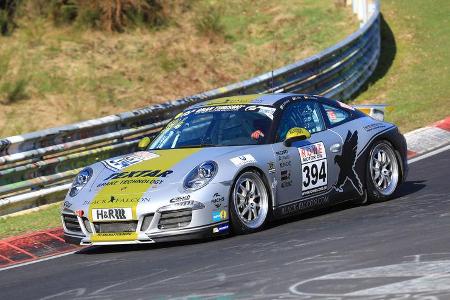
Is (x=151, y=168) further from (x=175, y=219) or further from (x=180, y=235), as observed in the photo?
(x=180, y=235)

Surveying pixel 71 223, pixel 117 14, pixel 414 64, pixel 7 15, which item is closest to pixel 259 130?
pixel 71 223

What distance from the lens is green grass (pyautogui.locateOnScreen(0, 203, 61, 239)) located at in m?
11.8

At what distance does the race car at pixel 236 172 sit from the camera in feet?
32.6

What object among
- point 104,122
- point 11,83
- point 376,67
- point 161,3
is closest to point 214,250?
point 104,122

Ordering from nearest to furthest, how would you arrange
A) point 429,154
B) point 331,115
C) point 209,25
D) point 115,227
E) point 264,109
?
point 115,227 < point 264,109 < point 331,115 < point 429,154 < point 209,25

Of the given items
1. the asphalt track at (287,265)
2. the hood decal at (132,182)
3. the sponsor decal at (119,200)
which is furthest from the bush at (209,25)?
the sponsor decal at (119,200)

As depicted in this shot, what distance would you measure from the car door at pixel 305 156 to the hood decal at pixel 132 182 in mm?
876

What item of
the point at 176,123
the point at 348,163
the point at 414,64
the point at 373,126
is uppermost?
the point at 414,64

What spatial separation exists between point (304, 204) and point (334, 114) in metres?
1.27

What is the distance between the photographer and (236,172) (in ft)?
33.4

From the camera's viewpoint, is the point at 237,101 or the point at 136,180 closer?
the point at 136,180

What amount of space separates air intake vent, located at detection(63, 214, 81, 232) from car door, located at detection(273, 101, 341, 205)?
1.94 m

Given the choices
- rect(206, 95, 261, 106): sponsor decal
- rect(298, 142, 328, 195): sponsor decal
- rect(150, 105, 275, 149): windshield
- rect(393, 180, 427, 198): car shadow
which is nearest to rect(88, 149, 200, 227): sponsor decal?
rect(150, 105, 275, 149): windshield

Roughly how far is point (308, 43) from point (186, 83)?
3.92 metres
